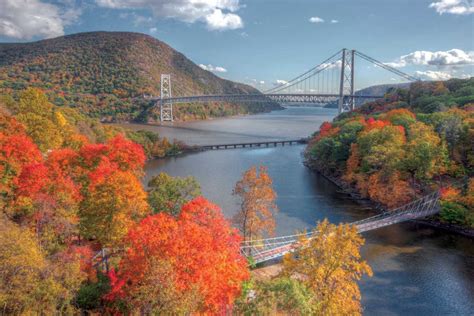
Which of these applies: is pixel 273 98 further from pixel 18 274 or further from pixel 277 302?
pixel 18 274

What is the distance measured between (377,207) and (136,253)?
17.6 metres

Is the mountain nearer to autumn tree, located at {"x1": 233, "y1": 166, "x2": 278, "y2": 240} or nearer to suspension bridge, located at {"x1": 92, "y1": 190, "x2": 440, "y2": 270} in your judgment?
suspension bridge, located at {"x1": 92, "y1": 190, "x2": 440, "y2": 270}

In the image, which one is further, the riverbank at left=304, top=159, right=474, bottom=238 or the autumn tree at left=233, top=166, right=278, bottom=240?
the riverbank at left=304, top=159, right=474, bottom=238

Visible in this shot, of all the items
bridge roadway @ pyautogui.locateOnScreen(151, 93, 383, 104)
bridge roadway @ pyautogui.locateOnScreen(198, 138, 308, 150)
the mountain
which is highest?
the mountain

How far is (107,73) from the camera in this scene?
85.8 metres

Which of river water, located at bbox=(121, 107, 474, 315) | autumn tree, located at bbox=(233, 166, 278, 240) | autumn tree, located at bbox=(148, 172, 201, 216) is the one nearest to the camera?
river water, located at bbox=(121, 107, 474, 315)

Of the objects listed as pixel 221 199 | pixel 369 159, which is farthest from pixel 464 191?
pixel 221 199

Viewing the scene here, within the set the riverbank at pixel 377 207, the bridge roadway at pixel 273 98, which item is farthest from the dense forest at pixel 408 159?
the bridge roadway at pixel 273 98

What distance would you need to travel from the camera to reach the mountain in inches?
2852

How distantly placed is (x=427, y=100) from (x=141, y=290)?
36.0 meters

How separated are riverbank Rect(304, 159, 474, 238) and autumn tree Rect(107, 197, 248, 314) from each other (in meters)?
14.0

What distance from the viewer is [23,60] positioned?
88438mm

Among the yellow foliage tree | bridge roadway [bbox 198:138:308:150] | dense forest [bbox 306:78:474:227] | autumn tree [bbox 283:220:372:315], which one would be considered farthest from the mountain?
autumn tree [bbox 283:220:372:315]

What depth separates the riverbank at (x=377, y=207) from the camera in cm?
1804
